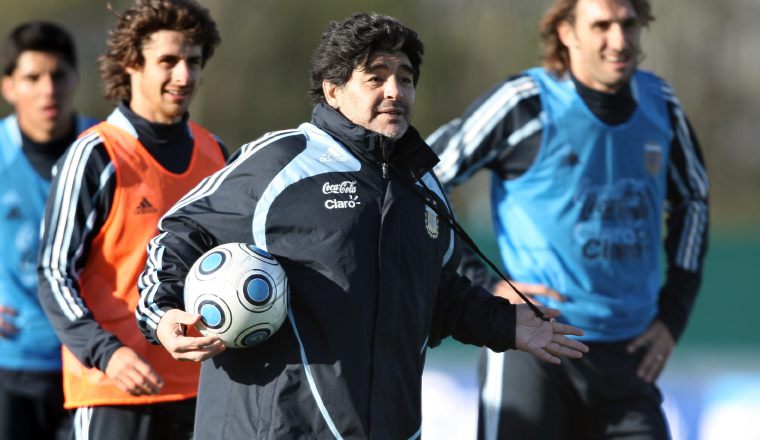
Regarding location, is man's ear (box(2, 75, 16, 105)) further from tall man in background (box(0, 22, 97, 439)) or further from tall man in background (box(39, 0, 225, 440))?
tall man in background (box(39, 0, 225, 440))

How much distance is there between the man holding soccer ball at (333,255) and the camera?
171 inches

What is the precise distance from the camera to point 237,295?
4.29m

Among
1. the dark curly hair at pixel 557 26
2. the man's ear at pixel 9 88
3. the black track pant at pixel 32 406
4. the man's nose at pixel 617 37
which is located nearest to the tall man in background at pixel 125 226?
the black track pant at pixel 32 406

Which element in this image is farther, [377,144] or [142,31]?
[142,31]

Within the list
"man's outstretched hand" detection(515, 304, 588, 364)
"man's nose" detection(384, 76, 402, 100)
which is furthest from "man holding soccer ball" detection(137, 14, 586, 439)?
"man's outstretched hand" detection(515, 304, 588, 364)

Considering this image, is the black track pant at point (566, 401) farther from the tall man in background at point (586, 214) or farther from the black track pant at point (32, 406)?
the black track pant at point (32, 406)

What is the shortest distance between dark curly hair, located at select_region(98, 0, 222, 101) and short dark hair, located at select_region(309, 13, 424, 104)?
4.33 feet

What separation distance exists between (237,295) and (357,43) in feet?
3.28

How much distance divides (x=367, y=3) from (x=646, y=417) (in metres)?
33.0

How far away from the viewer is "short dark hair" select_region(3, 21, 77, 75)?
23.6ft

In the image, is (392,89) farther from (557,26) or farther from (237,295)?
(557,26)

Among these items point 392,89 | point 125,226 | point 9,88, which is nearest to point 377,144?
point 392,89

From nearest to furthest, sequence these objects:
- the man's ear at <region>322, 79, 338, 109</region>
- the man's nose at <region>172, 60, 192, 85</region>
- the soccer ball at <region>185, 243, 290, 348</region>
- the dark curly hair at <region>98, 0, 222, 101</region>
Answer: the soccer ball at <region>185, 243, 290, 348</region> → the man's ear at <region>322, 79, 338, 109</region> → the man's nose at <region>172, 60, 192, 85</region> → the dark curly hair at <region>98, 0, 222, 101</region>

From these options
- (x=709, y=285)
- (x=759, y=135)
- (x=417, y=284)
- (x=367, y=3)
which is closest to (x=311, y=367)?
(x=417, y=284)
